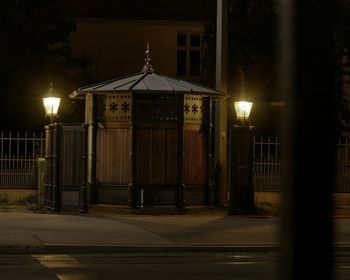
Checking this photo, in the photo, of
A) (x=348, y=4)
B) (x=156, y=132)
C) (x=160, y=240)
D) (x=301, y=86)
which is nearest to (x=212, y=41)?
(x=348, y=4)

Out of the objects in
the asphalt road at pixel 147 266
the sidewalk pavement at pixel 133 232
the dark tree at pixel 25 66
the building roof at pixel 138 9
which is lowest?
the asphalt road at pixel 147 266

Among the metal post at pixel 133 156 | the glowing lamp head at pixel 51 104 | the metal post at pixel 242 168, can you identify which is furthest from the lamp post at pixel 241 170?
the glowing lamp head at pixel 51 104

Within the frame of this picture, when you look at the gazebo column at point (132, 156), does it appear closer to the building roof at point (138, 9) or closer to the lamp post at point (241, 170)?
the lamp post at point (241, 170)

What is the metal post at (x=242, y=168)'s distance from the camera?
19.4m

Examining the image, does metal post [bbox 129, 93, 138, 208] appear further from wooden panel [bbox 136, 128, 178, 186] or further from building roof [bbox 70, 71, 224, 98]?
building roof [bbox 70, 71, 224, 98]

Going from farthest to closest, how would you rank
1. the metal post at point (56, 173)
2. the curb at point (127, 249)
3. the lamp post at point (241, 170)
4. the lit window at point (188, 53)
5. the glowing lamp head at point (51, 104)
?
the lit window at point (188, 53), the glowing lamp head at point (51, 104), the lamp post at point (241, 170), the metal post at point (56, 173), the curb at point (127, 249)

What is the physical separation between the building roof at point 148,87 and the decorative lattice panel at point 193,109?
29cm

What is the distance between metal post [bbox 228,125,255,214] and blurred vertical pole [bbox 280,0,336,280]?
1679cm

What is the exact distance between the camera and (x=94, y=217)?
59.5 feet

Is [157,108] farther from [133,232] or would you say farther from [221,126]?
[133,232]

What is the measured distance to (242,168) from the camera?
19469 millimetres

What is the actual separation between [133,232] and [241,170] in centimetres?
489

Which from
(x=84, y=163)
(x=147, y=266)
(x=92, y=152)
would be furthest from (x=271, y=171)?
(x=147, y=266)

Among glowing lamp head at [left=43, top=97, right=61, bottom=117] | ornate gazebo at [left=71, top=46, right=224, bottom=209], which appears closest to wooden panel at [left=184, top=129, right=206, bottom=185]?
ornate gazebo at [left=71, top=46, right=224, bottom=209]
